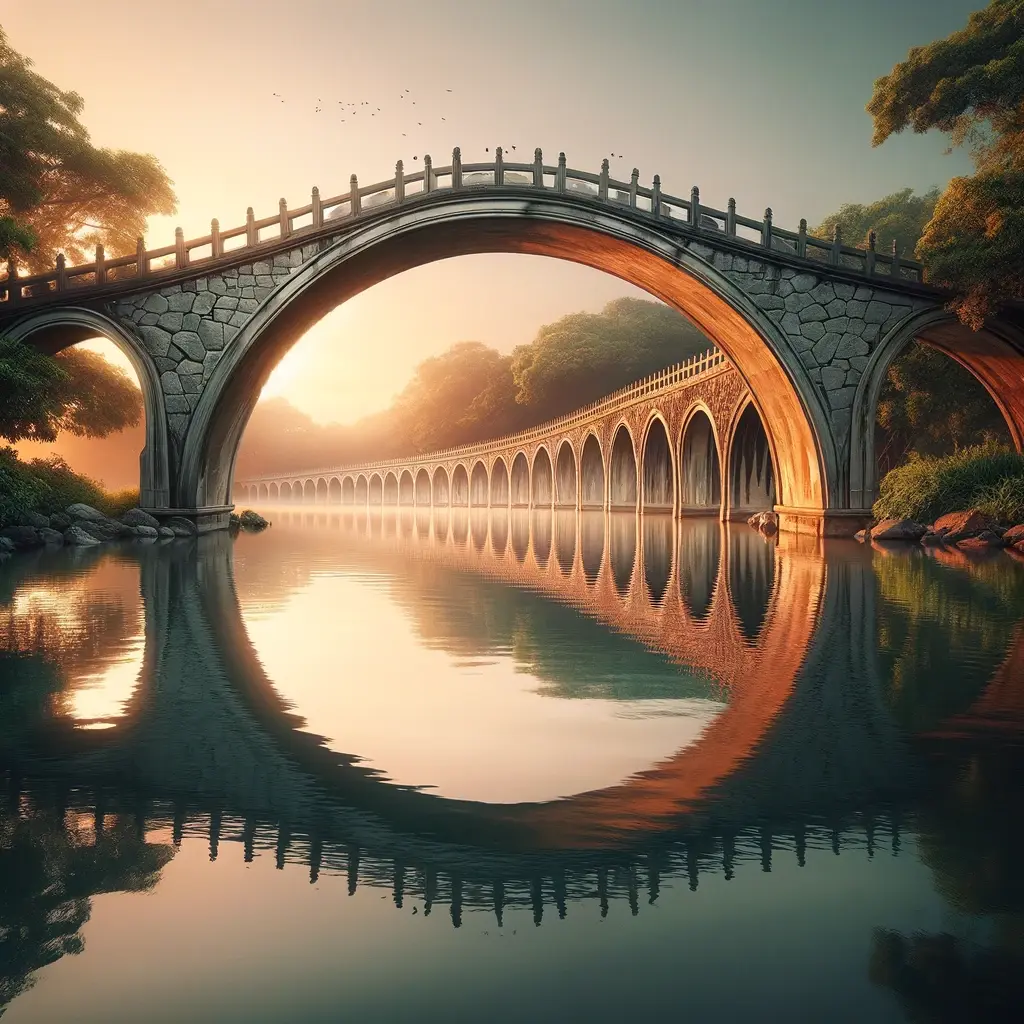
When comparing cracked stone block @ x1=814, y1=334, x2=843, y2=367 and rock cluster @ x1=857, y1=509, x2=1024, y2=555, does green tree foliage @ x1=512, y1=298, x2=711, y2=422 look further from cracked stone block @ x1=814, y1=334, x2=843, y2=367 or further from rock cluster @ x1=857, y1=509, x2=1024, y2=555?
rock cluster @ x1=857, y1=509, x2=1024, y2=555

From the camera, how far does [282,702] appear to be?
5027 millimetres

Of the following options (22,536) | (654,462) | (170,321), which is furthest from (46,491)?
(654,462)

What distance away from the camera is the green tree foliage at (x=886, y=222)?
39625 mm

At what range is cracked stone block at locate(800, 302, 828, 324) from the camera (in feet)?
73.7

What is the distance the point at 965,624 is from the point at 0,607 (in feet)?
29.1

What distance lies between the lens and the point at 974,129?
971 inches

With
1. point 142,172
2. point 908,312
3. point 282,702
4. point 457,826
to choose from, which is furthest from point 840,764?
point 142,172

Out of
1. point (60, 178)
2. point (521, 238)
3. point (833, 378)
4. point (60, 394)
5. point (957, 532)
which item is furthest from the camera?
point (60, 178)

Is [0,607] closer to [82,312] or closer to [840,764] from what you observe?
[840,764]

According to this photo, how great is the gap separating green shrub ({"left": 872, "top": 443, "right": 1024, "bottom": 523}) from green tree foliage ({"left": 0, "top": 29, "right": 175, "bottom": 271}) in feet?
74.9

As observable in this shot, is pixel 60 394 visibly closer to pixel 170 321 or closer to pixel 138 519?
pixel 170 321

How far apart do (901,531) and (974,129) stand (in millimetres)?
12864

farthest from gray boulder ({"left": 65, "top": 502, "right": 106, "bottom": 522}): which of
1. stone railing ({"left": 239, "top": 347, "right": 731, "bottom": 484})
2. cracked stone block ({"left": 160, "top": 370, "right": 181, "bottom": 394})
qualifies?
stone railing ({"left": 239, "top": 347, "right": 731, "bottom": 484})

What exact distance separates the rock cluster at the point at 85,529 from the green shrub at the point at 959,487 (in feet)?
55.2
